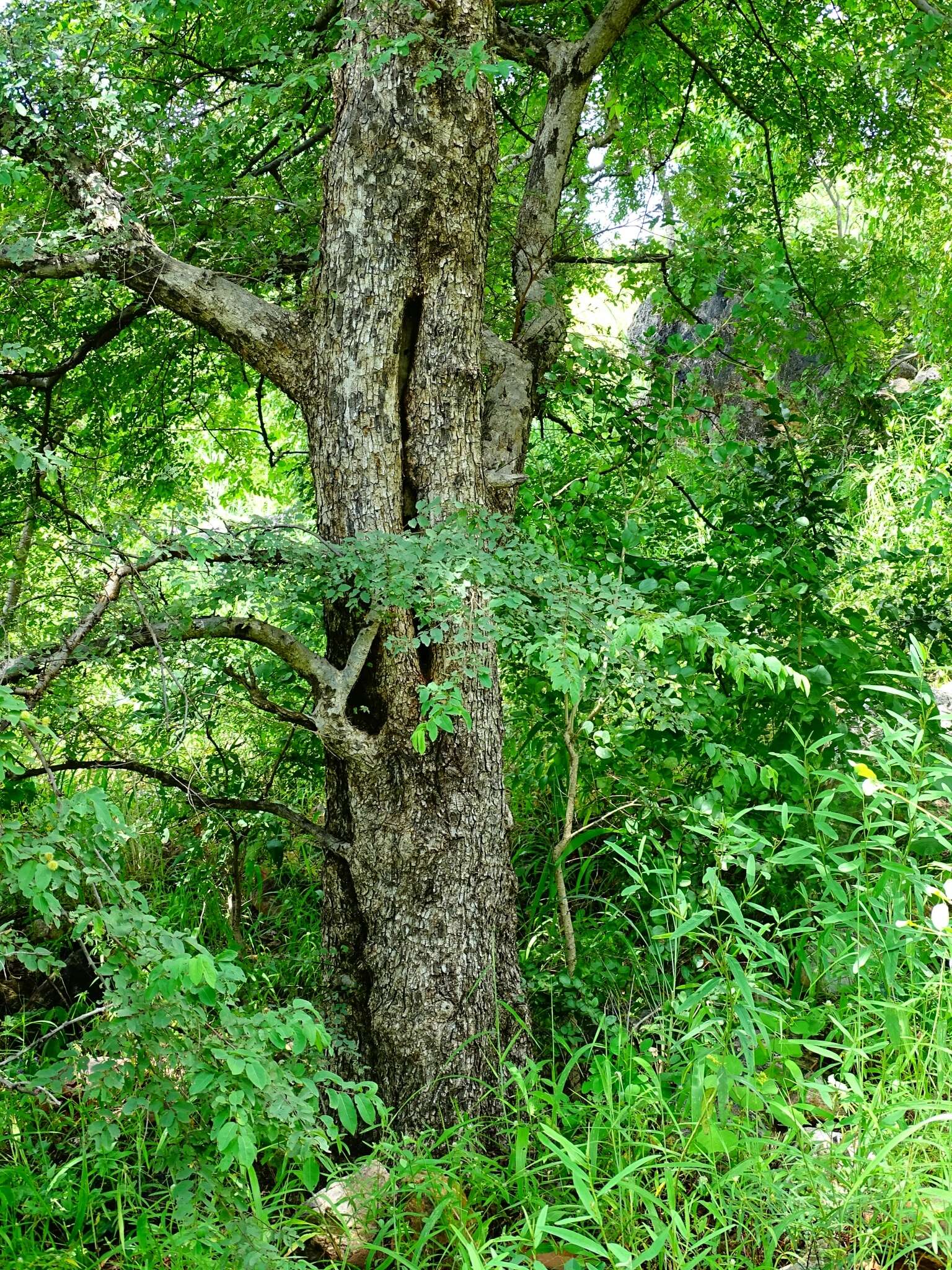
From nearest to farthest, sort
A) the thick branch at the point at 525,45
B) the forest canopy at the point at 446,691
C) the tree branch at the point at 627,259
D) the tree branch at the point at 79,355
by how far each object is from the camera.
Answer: the forest canopy at the point at 446,691 → the tree branch at the point at 79,355 → the thick branch at the point at 525,45 → the tree branch at the point at 627,259

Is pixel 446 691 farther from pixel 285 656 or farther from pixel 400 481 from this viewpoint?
pixel 400 481

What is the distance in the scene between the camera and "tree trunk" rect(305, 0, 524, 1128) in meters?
3.12

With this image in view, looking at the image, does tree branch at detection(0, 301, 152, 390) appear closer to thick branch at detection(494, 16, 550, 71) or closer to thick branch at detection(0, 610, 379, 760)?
thick branch at detection(0, 610, 379, 760)

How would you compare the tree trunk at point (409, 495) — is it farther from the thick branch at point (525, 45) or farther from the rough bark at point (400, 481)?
the thick branch at point (525, 45)

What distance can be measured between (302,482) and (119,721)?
1.71 metres

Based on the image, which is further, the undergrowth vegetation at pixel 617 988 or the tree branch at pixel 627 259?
the tree branch at pixel 627 259

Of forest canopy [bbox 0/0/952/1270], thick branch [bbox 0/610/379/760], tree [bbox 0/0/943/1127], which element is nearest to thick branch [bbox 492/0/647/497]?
forest canopy [bbox 0/0/952/1270]

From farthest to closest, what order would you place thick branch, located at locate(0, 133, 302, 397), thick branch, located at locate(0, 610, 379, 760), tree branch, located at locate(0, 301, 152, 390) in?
tree branch, located at locate(0, 301, 152, 390)
thick branch, located at locate(0, 133, 302, 397)
thick branch, located at locate(0, 610, 379, 760)

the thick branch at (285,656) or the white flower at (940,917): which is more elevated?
the thick branch at (285,656)

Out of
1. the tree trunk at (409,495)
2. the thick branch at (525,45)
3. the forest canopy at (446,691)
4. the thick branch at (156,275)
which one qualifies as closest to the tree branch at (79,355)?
the forest canopy at (446,691)

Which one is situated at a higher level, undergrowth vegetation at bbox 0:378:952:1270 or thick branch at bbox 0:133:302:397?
thick branch at bbox 0:133:302:397

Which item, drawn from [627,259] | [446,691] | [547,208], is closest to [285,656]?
[446,691]

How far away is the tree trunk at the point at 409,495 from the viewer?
10.2ft

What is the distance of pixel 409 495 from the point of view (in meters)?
3.28
